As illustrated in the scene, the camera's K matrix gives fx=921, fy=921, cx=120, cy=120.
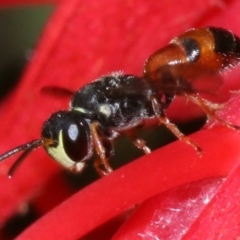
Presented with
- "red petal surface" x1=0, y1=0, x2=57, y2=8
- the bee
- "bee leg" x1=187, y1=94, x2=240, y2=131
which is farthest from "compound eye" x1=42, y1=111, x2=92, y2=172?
"red petal surface" x1=0, y1=0, x2=57, y2=8

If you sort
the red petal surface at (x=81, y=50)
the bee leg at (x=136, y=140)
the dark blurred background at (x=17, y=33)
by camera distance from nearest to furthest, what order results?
the bee leg at (x=136, y=140), the red petal surface at (x=81, y=50), the dark blurred background at (x=17, y=33)

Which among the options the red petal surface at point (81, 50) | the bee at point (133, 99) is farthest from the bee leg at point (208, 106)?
the red petal surface at point (81, 50)

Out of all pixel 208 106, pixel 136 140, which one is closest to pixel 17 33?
pixel 136 140

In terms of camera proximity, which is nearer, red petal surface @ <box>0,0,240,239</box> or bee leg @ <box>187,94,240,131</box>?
bee leg @ <box>187,94,240,131</box>

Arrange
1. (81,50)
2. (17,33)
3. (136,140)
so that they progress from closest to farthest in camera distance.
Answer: (136,140), (81,50), (17,33)

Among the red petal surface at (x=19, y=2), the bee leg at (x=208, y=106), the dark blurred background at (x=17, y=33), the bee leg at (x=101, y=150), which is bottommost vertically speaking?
the bee leg at (x=208, y=106)

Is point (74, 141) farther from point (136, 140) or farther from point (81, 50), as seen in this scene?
point (81, 50)

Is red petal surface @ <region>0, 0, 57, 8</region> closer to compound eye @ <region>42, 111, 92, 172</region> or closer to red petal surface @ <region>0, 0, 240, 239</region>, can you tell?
red petal surface @ <region>0, 0, 240, 239</region>

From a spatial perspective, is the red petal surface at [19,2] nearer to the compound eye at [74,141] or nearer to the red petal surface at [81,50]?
the red petal surface at [81,50]
